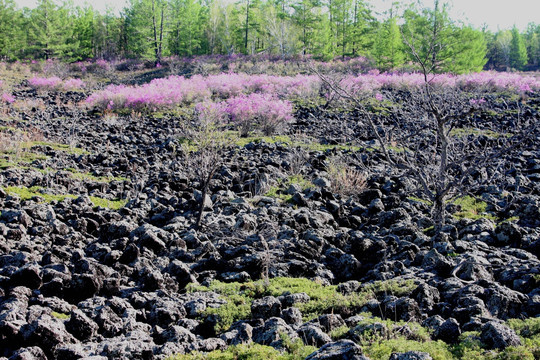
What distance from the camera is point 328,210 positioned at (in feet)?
21.0

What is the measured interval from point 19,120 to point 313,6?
37.5 metres

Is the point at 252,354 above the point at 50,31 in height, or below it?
below

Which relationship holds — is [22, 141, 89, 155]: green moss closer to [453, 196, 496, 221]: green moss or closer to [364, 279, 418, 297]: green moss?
[453, 196, 496, 221]: green moss

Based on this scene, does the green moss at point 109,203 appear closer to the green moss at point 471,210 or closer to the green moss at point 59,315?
the green moss at point 59,315

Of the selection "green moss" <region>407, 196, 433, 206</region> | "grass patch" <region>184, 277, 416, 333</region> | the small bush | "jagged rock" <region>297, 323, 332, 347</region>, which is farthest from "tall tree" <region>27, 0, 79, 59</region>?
"jagged rock" <region>297, 323, 332, 347</region>

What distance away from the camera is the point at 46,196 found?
6559 mm

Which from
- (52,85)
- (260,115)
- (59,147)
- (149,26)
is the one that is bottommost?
→ (59,147)

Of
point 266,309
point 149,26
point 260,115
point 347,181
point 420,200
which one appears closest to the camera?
point 266,309

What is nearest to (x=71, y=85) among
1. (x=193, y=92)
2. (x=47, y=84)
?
(x=47, y=84)

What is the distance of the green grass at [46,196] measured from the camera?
643 cm

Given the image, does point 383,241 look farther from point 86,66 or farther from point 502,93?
point 86,66

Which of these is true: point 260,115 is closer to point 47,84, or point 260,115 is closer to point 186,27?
point 47,84

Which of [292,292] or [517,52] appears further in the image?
[517,52]

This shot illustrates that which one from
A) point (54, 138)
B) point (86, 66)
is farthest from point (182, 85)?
point (86, 66)
